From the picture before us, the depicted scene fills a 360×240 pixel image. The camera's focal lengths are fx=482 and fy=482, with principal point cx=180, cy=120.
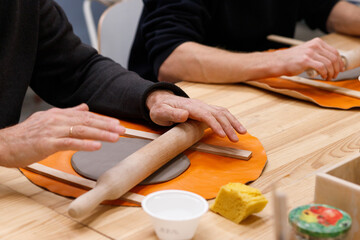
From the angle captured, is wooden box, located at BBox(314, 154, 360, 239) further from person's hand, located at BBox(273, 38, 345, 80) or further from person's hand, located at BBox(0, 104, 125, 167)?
person's hand, located at BBox(273, 38, 345, 80)

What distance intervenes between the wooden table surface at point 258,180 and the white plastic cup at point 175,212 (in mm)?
48

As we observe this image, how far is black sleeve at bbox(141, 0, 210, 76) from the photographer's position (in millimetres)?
1619

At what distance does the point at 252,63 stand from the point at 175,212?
793 mm

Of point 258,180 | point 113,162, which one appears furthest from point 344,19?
point 113,162

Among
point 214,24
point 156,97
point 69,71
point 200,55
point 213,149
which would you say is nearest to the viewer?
point 213,149

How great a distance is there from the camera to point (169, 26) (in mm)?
1634

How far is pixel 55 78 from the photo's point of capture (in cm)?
139

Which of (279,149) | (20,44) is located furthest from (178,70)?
(279,149)

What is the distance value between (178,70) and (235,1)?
446 millimetres

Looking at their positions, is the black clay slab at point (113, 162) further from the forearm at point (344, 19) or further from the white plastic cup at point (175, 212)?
the forearm at point (344, 19)

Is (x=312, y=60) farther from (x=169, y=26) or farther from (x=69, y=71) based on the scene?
(x=69, y=71)

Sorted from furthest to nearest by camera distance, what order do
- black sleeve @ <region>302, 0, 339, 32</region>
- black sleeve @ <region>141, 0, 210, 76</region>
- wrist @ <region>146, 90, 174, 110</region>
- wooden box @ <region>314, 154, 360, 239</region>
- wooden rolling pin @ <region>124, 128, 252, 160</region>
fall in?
black sleeve @ <region>302, 0, 339, 32</region>
black sleeve @ <region>141, 0, 210, 76</region>
wrist @ <region>146, 90, 174, 110</region>
wooden rolling pin @ <region>124, 128, 252, 160</region>
wooden box @ <region>314, 154, 360, 239</region>

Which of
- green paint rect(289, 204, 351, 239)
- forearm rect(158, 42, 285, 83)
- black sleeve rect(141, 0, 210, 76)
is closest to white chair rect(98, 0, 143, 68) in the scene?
black sleeve rect(141, 0, 210, 76)

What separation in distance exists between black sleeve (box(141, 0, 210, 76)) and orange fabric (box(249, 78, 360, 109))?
1.12 feet
